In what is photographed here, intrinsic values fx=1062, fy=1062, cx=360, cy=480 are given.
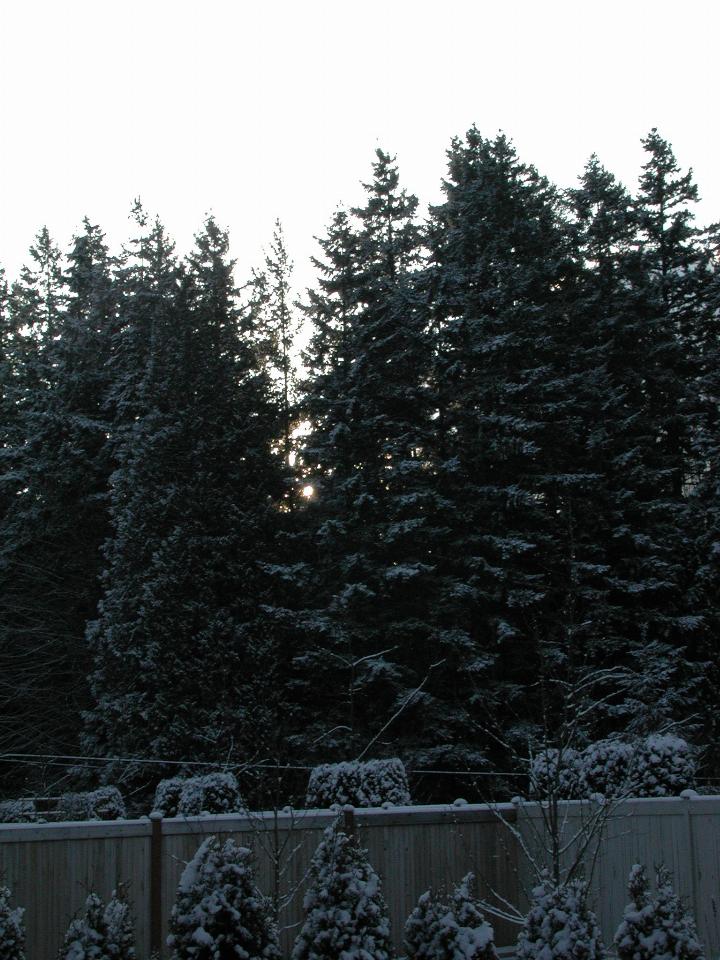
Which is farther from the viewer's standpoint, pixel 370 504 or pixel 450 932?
pixel 370 504

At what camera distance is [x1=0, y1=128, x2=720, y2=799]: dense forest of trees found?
2516 centimetres

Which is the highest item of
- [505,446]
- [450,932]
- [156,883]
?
[505,446]

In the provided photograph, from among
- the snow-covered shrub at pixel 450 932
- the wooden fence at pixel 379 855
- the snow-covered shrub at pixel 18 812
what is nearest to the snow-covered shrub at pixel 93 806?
the snow-covered shrub at pixel 18 812

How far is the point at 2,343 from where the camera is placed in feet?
134

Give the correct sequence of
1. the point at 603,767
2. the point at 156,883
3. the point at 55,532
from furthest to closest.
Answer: the point at 55,532
the point at 603,767
the point at 156,883

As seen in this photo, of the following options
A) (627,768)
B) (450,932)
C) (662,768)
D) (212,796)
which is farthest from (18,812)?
(450,932)

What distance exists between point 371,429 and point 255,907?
18.9 meters

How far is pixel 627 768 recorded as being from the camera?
14852 millimetres

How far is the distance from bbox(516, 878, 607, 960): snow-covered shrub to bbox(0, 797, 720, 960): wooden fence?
1.53 metres

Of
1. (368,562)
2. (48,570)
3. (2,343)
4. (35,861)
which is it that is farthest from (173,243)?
(35,861)

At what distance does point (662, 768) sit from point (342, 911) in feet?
24.5

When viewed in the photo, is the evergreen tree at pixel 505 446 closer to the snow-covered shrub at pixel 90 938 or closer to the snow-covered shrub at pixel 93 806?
the snow-covered shrub at pixel 93 806

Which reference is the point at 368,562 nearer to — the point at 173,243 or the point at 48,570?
the point at 48,570

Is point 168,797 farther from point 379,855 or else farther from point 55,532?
point 55,532
